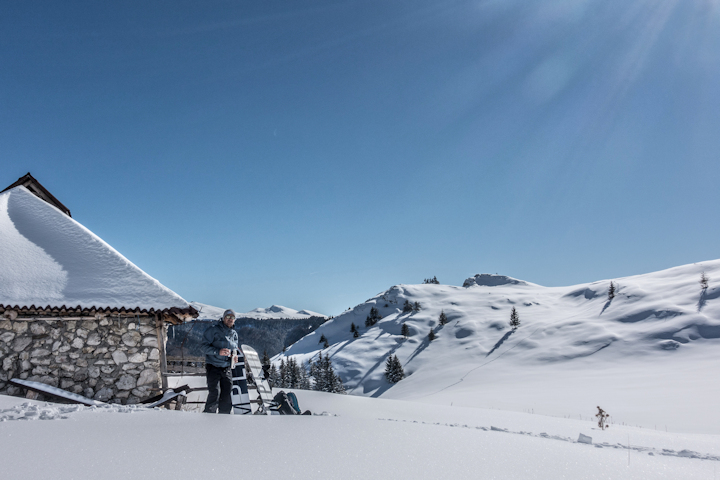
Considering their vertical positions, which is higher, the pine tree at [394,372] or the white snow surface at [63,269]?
the white snow surface at [63,269]

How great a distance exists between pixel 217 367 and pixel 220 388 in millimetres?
390

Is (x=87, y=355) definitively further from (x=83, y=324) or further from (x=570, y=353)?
(x=570, y=353)

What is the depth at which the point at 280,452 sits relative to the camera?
118 inches

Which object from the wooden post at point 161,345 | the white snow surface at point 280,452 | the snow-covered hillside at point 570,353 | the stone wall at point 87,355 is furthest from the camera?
the snow-covered hillside at point 570,353

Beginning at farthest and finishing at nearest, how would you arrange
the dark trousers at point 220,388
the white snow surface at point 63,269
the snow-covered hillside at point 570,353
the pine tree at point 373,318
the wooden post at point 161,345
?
the pine tree at point 373,318 → the snow-covered hillside at point 570,353 → the wooden post at point 161,345 → the white snow surface at point 63,269 → the dark trousers at point 220,388

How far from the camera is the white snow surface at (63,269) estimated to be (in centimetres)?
776

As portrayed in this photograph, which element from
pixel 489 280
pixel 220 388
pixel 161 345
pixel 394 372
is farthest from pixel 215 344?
pixel 489 280

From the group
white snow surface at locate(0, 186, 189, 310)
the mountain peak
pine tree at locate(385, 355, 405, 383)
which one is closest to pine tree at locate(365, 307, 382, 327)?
pine tree at locate(385, 355, 405, 383)

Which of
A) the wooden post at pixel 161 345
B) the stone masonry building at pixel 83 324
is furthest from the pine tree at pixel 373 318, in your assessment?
the stone masonry building at pixel 83 324

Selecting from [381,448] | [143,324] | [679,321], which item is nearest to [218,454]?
[381,448]

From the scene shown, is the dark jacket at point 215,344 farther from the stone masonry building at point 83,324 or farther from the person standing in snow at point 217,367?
the stone masonry building at point 83,324

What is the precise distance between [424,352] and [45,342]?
A: 49158mm

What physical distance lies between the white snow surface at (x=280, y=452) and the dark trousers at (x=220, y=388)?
1355 mm

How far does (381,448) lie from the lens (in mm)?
3350
